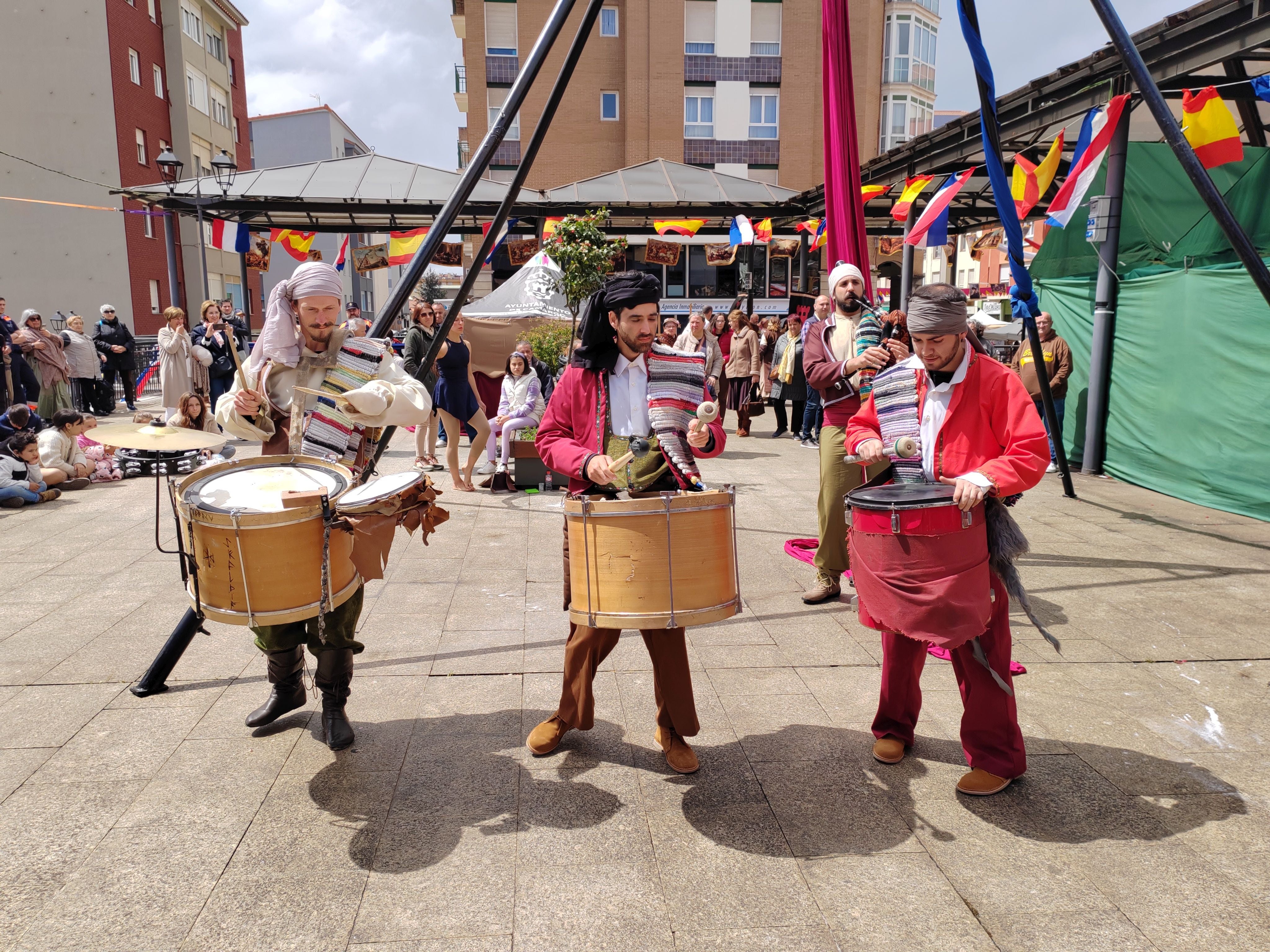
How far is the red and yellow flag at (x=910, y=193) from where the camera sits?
13.7 meters

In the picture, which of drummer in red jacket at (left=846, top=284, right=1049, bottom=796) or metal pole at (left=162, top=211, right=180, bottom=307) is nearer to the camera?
drummer in red jacket at (left=846, top=284, right=1049, bottom=796)

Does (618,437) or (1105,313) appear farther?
(1105,313)

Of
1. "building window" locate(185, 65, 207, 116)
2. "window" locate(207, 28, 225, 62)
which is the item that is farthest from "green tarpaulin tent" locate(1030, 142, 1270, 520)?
"window" locate(207, 28, 225, 62)

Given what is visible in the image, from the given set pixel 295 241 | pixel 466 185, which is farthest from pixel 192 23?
pixel 466 185

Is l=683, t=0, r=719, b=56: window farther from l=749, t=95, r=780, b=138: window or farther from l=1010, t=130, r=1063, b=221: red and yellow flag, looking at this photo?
l=1010, t=130, r=1063, b=221: red and yellow flag

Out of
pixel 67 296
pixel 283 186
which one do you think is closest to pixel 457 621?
pixel 283 186

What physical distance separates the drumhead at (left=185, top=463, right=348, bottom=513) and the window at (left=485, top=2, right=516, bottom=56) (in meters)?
39.6

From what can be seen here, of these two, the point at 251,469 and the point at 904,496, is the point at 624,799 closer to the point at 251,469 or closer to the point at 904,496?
the point at 904,496

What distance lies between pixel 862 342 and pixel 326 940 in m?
4.04

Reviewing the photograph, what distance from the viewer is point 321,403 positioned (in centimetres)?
365

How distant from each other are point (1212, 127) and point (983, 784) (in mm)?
6750

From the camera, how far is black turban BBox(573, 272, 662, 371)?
3434 mm

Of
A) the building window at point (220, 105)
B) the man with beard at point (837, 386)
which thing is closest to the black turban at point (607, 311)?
the man with beard at point (837, 386)

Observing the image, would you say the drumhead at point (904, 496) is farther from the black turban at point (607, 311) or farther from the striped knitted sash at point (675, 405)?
the black turban at point (607, 311)
